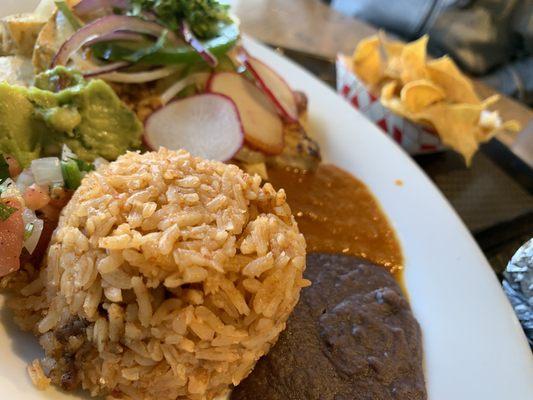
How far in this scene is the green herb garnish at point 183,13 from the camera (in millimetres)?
2904

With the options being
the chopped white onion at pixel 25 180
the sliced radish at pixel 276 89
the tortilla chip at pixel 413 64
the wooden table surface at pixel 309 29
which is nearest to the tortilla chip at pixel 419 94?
the tortilla chip at pixel 413 64

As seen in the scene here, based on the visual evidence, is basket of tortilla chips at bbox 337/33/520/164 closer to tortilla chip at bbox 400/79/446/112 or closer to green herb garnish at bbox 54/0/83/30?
tortilla chip at bbox 400/79/446/112

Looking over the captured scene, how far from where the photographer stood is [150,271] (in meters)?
1.64

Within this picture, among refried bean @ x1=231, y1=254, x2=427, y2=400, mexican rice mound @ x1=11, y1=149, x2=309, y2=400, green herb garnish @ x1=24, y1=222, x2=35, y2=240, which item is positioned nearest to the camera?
mexican rice mound @ x1=11, y1=149, x2=309, y2=400

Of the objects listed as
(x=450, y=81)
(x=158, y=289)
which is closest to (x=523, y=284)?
(x=450, y=81)

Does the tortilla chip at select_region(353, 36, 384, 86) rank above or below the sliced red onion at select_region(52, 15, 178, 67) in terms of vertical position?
below

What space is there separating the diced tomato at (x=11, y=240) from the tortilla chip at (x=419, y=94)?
2.42 meters

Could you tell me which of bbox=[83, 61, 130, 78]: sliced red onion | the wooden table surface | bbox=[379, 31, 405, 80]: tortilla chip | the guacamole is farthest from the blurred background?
the guacamole

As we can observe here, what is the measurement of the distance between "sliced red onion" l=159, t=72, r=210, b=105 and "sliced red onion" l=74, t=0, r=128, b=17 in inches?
19.7

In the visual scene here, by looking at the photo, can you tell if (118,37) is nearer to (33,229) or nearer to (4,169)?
(4,169)

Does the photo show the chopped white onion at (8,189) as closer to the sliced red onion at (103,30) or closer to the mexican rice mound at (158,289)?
the mexican rice mound at (158,289)

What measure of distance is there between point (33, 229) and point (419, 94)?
246 cm

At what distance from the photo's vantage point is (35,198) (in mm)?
1986

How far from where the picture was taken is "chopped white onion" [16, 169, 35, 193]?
6.75ft
